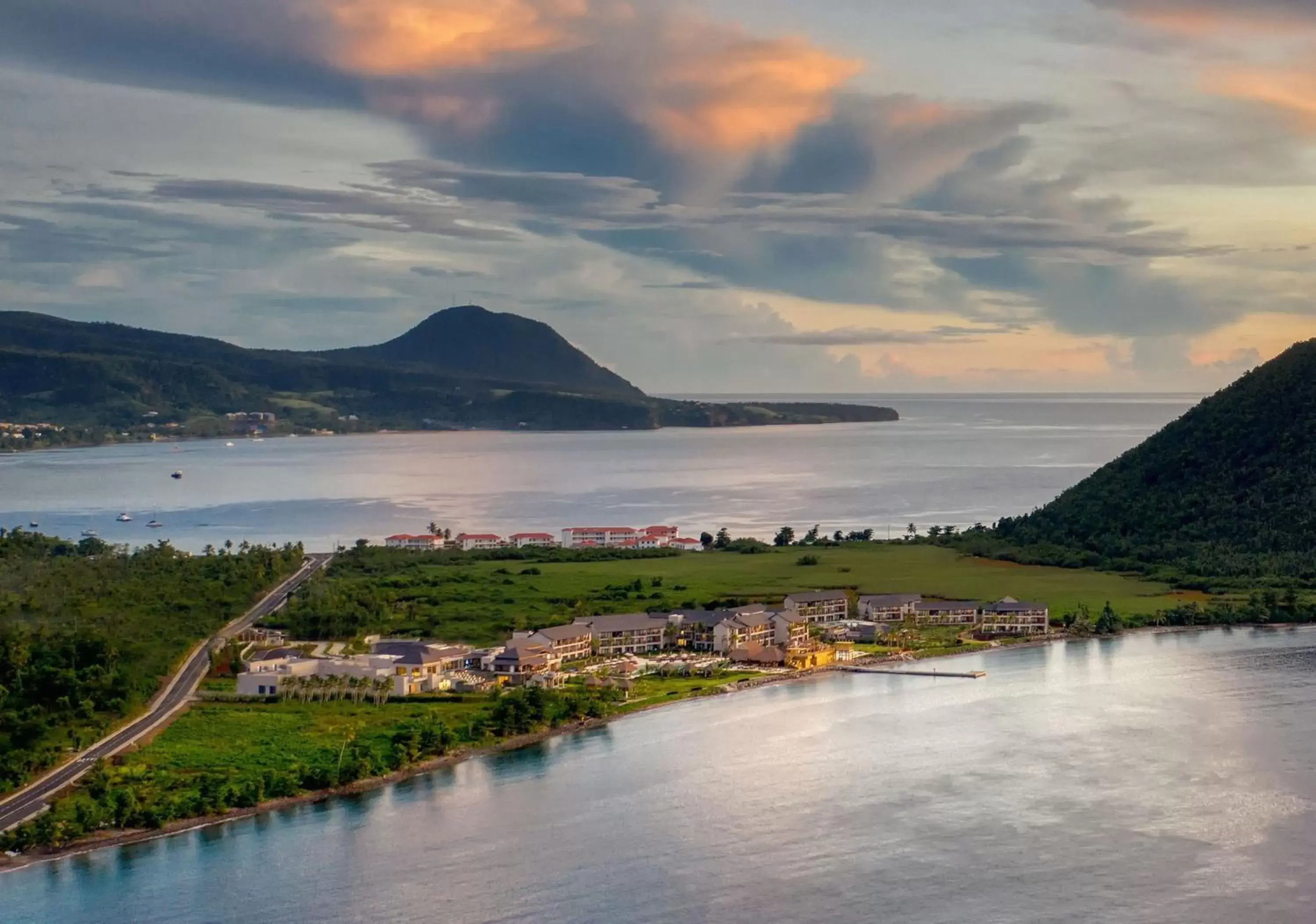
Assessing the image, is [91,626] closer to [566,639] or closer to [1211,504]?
[566,639]

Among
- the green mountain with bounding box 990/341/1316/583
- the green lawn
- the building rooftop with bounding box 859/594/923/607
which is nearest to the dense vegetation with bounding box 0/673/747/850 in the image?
the green lawn

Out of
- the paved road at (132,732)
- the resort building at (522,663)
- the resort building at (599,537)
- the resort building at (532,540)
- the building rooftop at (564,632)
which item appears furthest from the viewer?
the resort building at (599,537)

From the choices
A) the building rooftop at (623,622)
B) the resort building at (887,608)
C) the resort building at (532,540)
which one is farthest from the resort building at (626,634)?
the resort building at (532,540)

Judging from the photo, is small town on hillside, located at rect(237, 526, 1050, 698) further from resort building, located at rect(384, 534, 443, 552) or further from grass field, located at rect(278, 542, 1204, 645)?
resort building, located at rect(384, 534, 443, 552)

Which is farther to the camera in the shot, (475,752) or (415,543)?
(415,543)

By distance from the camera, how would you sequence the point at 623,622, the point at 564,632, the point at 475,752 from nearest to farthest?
the point at 475,752 < the point at 564,632 < the point at 623,622

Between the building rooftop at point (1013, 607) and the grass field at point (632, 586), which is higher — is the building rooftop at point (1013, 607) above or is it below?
below

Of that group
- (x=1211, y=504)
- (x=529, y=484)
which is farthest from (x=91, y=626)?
(x=529, y=484)

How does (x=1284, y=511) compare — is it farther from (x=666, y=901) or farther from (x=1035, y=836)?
(x=666, y=901)

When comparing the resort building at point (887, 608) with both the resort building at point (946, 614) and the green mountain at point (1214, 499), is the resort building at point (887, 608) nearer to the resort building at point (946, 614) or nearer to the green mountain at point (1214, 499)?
the resort building at point (946, 614)
